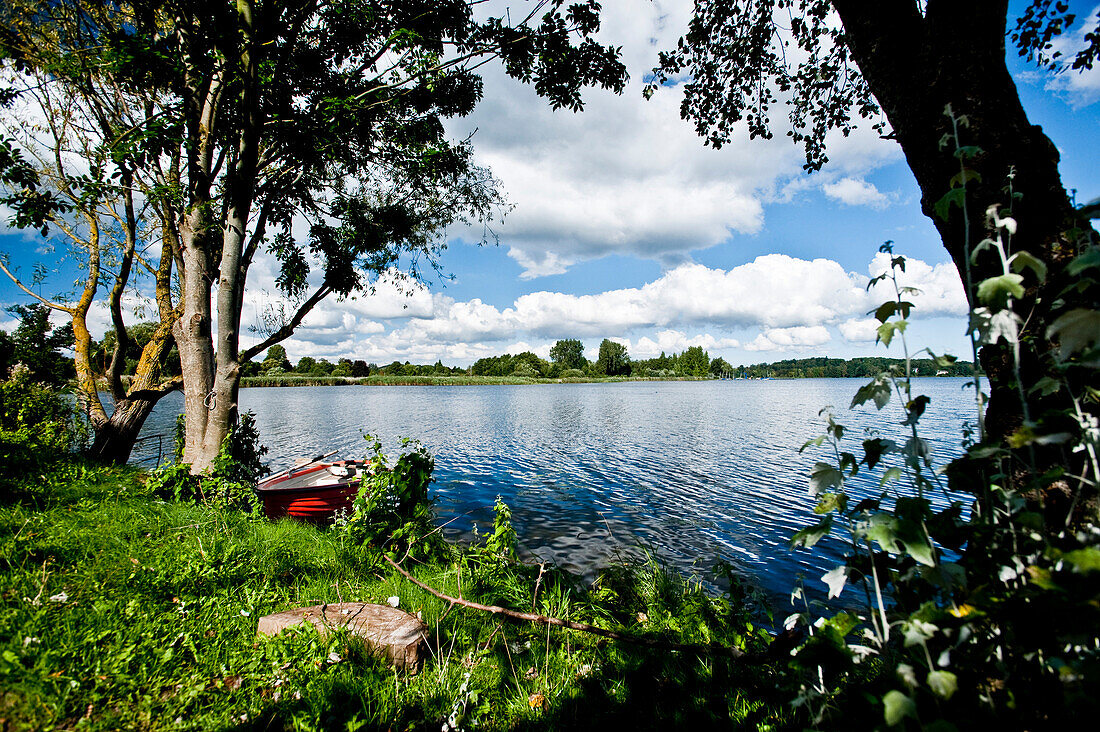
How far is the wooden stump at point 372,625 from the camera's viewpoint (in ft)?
12.9

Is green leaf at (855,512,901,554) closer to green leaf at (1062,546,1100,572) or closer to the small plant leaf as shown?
green leaf at (1062,546,1100,572)

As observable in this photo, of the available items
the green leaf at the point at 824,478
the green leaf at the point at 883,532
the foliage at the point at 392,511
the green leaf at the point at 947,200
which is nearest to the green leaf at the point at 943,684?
the green leaf at the point at 883,532

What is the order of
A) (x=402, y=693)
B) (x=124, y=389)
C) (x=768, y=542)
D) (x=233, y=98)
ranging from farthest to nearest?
(x=124, y=389) → (x=768, y=542) → (x=233, y=98) → (x=402, y=693)

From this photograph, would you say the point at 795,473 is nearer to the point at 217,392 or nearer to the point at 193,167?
the point at 217,392

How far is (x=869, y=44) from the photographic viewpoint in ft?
10.8

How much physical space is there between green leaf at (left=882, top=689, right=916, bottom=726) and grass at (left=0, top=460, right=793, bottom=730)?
1.81m

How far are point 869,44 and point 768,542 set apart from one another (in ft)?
34.8

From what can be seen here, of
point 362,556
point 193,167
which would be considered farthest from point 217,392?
point 362,556

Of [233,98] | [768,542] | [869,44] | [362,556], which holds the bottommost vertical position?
[768,542]

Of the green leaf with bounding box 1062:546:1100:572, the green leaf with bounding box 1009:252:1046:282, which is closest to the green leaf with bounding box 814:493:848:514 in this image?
the green leaf with bounding box 1062:546:1100:572

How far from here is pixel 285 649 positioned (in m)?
3.72

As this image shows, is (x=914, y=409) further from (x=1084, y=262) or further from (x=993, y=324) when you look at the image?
(x=1084, y=262)

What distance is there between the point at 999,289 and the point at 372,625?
493cm

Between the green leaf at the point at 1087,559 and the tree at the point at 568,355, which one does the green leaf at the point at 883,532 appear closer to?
the green leaf at the point at 1087,559
